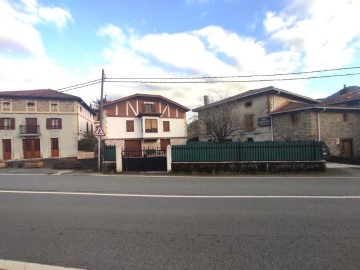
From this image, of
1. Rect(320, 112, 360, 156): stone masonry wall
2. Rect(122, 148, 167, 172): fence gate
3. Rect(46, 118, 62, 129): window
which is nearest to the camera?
Rect(122, 148, 167, 172): fence gate

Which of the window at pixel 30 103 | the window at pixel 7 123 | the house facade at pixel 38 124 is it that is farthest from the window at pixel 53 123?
the window at pixel 7 123

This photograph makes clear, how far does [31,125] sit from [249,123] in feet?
92.5

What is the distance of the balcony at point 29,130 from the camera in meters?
36.7

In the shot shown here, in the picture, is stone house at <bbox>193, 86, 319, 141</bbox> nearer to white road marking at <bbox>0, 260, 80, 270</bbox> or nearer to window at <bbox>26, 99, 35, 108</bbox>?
window at <bbox>26, 99, 35, 108</bbox>

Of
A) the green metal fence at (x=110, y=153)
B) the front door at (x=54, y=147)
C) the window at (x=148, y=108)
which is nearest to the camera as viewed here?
the green metal fence at (x=110, y=153)

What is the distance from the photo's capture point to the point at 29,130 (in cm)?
3697

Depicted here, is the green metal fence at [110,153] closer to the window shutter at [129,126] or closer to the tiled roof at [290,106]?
the tiled roof at [290,106]

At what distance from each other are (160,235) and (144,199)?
328cm

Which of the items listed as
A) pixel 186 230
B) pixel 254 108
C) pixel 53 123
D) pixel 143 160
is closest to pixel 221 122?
pixel 254 108

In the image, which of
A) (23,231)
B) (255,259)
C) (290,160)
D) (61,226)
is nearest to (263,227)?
(255,259)

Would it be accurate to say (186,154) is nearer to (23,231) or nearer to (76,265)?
(23,231)

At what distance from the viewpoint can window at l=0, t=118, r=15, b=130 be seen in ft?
119

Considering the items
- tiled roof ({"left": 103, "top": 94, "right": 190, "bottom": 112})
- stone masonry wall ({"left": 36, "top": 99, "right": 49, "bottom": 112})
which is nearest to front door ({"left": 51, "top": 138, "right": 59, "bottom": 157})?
stone masonry wall ({"left": 36, "top": 99, "right": 49, "bottom": 112})

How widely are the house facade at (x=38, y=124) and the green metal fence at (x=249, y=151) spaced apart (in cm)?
2765
